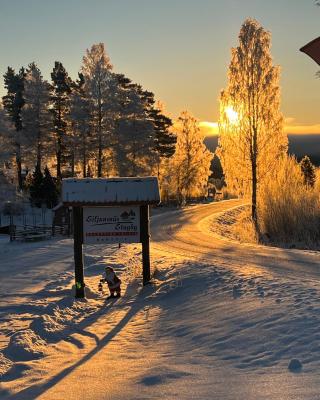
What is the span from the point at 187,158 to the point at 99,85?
17134mm

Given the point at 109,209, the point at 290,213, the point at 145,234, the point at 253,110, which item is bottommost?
the point at 290,213

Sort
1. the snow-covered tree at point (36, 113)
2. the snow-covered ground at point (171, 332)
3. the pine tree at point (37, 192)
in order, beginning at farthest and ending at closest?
the snow-covered tree at point (36, 113) → the pine tree at point (37, 192) → the snow-covered ground at point (171, 332)

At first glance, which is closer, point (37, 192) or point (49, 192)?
point (37, 192)

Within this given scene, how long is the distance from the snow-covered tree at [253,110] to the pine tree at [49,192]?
19.5m

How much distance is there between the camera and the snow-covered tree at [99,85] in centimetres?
4162

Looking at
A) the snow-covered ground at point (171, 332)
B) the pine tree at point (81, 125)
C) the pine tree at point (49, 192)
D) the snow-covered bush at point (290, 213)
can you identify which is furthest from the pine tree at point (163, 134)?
the snow-covered ground at point (171, 332)

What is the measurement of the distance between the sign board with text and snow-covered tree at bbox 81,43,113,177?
29.8 metres

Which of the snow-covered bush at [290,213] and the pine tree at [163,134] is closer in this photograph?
the snow-covered bush at [290,213]

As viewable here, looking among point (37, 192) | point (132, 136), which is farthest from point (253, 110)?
point (37, 192)

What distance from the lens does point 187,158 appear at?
55.7 m

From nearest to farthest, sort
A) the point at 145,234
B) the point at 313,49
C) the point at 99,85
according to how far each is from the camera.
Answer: the point at 313,49
the point at 145,234
the point at 99,85

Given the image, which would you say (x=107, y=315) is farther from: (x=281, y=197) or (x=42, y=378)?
(x=281, y=197)

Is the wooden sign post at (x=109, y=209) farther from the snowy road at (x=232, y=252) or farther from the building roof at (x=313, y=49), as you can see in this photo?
the building roof at (x=313, y=49)

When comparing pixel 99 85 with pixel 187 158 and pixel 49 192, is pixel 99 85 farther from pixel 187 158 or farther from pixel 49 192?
pixel 187 158
